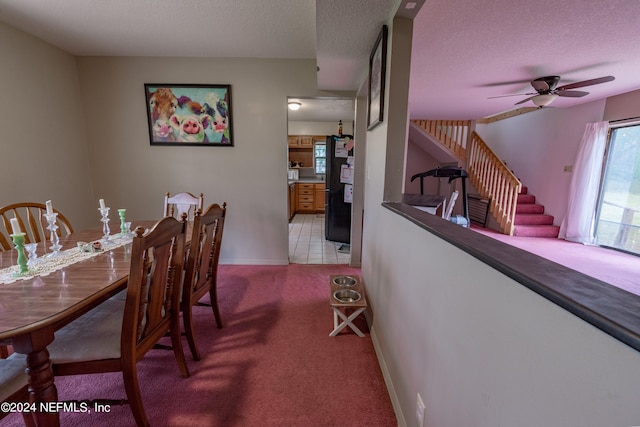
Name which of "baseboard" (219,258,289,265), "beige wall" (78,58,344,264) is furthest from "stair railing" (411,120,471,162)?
"baseboard" (219,258,289,265)

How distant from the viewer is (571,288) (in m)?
0.48

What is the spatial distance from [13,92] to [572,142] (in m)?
7.54

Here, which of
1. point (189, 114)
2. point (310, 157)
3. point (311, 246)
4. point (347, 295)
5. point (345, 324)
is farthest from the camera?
point (310, 157)

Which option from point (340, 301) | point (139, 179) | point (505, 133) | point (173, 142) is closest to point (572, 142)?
point (505, 133)

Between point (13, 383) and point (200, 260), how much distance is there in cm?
90

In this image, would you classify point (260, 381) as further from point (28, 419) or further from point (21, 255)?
point (21, 255)

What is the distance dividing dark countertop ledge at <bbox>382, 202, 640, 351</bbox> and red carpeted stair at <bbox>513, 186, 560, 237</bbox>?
5331mm

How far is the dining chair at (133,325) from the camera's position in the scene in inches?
43.3

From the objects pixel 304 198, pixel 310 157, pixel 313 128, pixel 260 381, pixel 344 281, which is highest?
pixel 313 128

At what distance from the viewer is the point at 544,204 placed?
5.28 m

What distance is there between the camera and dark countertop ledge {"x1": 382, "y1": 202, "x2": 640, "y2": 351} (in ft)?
1.26

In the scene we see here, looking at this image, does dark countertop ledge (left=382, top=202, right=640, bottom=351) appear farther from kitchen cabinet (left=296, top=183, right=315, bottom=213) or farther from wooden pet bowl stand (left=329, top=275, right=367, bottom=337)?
kitchen cabinet (left=296, top=183, right=315, bottom=213)

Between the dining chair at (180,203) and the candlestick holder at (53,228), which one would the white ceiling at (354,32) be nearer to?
the dining chair at (180,203)

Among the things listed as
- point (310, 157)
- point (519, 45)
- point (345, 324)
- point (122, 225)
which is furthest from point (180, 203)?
point (310, 157)
